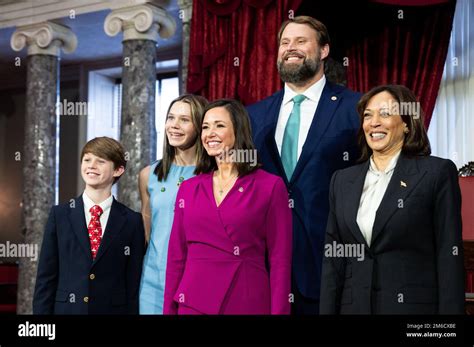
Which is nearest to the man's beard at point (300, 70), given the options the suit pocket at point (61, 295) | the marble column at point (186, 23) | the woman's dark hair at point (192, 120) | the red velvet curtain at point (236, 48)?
the woman's dark hair at point (192, 120)

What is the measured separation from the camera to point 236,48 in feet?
21.5

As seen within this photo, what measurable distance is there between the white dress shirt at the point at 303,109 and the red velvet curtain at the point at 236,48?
2.41 metres

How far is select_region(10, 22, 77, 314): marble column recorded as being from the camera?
27.3 ft

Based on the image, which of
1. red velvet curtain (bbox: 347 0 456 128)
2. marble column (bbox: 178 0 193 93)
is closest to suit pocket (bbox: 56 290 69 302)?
red velvet curtain (bbox: 347 0 456 128)

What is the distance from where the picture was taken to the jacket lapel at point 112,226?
359cm

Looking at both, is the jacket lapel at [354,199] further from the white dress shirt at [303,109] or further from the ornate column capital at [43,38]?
the ornate column capital at [43,38]

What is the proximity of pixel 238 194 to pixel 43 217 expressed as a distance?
551 cm

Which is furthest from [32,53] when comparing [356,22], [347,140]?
[347,140]

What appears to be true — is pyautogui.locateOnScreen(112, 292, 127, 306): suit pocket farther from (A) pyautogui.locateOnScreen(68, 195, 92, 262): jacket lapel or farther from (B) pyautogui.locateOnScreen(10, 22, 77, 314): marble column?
(B) pyautogui.locateOnScreen(10, 22, 77, 314): marble column

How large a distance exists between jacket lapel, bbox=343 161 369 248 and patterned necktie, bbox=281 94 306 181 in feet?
1.71

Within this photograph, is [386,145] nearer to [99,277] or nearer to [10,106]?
[99,277]

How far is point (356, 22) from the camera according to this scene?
19.1 feet

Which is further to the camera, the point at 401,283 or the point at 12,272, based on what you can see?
the point at 12,272

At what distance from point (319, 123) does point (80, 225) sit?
130cm
